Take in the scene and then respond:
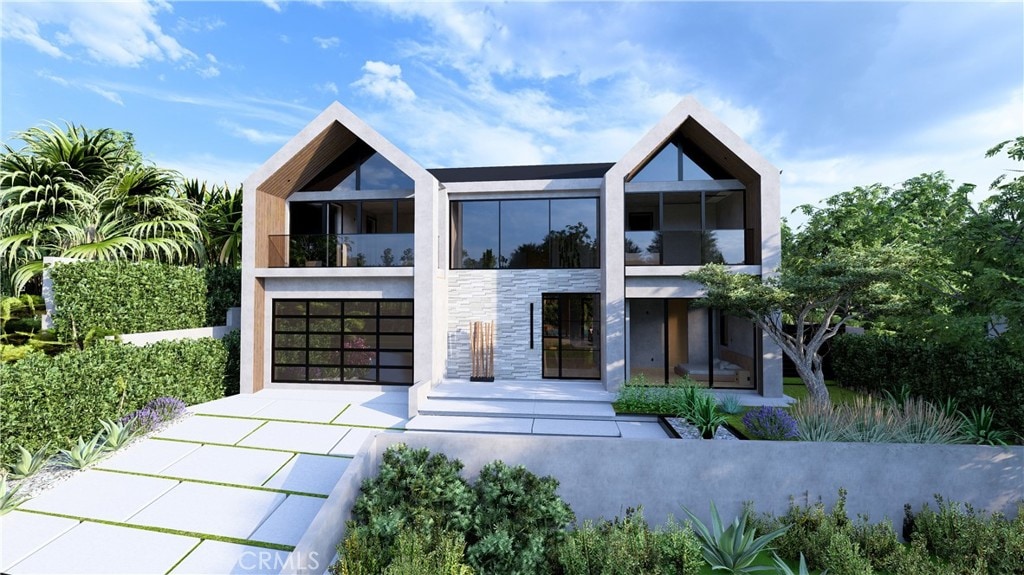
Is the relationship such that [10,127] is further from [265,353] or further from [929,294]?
[929,294]

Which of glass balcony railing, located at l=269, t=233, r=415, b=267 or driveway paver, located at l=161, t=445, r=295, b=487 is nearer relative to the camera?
driveway paver, located at l=161, t=445, r=295, b=487

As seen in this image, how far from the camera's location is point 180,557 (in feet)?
16.8

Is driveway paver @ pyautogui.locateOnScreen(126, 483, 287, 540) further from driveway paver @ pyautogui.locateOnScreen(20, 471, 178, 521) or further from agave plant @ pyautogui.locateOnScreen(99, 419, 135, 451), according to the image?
agave plant @ pyautogui.locateOnScreen(99, 419, 135, 451)

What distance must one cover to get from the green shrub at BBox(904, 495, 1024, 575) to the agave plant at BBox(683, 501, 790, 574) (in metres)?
2.47

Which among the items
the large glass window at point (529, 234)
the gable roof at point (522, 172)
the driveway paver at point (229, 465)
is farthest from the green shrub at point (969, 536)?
the gable roof at point (522, 172)

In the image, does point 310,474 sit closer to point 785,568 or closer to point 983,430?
point 785,568

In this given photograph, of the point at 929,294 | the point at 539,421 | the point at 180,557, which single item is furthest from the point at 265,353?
the point at 929,294

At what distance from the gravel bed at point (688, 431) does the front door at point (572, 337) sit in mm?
3832

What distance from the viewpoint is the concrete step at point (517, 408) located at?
31.7 feet

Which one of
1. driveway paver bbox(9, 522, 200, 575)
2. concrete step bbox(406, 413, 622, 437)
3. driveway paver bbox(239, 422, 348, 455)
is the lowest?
driveway paver bbox(9, 522, 200, 575)

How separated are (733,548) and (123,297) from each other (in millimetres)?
14430

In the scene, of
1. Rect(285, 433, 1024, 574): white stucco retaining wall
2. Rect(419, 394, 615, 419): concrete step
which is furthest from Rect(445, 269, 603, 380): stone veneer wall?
Rect(285, 433, 1024, 574): white stucco retaining wall

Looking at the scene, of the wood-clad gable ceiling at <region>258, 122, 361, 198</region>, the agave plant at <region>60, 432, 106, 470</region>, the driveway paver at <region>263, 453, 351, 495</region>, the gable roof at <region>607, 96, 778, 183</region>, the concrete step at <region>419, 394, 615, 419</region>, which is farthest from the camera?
the wood-clad gable ceiling at <region>258, 122, 361, 198</region>

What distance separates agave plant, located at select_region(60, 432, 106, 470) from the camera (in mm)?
7160
